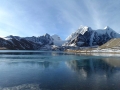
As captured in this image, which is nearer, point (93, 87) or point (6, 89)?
point (6, 89)

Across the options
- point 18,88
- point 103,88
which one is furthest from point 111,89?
point 18,88

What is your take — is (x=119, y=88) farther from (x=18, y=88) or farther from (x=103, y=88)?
(x=18, y=88)

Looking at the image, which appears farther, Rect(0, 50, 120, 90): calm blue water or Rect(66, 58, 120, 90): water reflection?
Rect(66, 58, 120, 90): water reflection

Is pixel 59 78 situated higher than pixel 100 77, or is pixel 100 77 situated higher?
pixel 59 78

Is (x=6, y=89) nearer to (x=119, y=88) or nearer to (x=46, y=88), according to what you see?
(x=46, y=88)

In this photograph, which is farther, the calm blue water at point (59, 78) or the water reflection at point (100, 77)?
the water reflection at point (100, 77)

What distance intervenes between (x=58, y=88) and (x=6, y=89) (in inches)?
367

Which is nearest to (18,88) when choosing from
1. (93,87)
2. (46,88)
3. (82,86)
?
(46,88)

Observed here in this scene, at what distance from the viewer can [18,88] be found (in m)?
22.9

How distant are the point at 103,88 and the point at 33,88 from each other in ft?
42.9

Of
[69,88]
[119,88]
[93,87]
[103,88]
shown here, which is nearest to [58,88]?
[69,88]

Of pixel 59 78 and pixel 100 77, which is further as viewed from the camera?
pixel 100 77

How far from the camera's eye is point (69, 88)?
76.1 feet

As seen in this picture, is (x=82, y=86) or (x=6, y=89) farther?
(x=82, y=86)
